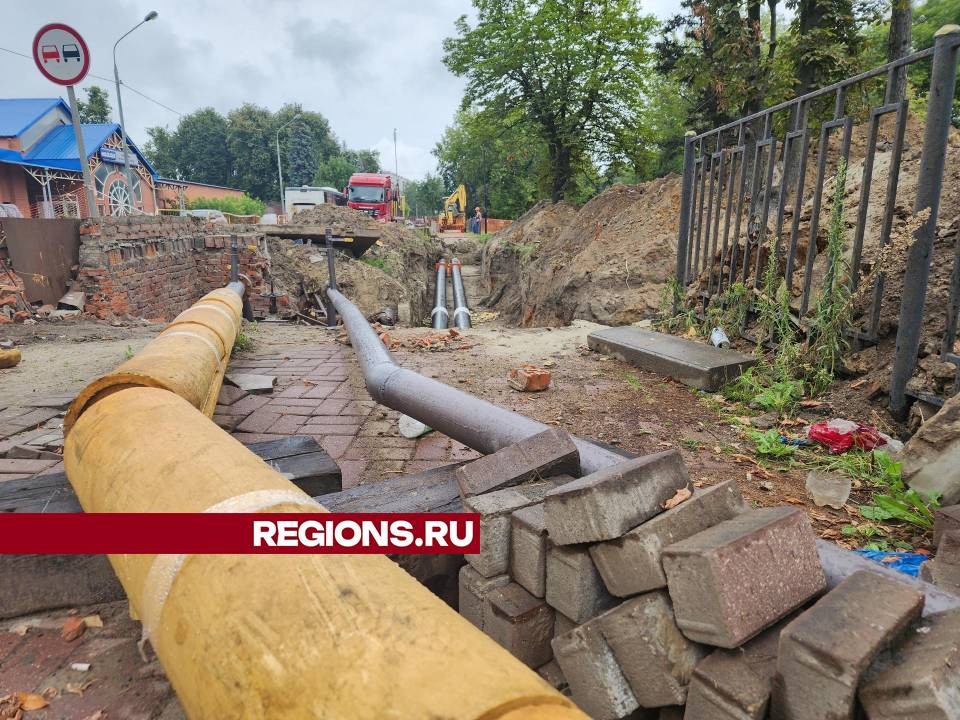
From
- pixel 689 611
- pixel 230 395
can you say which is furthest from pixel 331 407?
pixel 689 611

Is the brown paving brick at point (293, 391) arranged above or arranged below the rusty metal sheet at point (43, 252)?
below

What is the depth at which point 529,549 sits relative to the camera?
5.07 ft

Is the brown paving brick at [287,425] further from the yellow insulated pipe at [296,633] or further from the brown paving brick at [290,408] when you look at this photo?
the yellow insulated pipe at [296,633]

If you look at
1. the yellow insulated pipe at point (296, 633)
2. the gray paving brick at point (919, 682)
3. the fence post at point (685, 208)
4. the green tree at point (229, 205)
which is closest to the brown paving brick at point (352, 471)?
the yellow insulated pipe at point (296, 633)

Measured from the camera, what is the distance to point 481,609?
1.62m

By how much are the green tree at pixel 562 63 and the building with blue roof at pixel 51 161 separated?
16850mm

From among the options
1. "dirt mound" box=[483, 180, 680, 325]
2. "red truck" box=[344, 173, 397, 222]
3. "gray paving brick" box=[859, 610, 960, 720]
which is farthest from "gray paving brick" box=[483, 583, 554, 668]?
"red truck" box=[344, 173, 397, 222]

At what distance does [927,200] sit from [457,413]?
8.96 ft

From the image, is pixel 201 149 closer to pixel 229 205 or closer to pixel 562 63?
pixel 229 205

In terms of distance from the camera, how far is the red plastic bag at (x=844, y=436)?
283cm

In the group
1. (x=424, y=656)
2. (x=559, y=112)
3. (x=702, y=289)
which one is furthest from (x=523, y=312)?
(x=424, y=656)

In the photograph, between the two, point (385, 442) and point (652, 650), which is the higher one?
point (652, 650)

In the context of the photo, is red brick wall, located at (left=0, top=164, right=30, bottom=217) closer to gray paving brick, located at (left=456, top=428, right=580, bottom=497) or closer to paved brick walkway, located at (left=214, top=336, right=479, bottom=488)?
paved brick walkway, located at (left=214, top=336, right=479, bottom=488)

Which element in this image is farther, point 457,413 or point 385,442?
point 385,442
